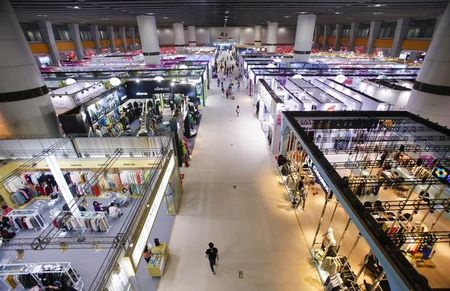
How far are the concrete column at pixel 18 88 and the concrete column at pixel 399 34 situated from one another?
3678 cm

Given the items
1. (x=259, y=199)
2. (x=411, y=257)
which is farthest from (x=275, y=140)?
(x=411, y=257)

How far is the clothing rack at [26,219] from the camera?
644 cm

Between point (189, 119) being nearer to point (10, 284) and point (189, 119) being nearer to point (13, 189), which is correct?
point (13, 189)

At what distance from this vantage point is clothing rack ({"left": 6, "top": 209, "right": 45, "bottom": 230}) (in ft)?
21.1

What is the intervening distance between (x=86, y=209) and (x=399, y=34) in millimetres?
37292

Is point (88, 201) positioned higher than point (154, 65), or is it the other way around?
point (154, 65)

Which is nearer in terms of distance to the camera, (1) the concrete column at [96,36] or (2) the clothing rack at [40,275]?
(2) the clothing rack at [40,275]

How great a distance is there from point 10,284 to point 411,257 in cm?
1027

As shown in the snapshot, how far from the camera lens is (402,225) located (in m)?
6.58

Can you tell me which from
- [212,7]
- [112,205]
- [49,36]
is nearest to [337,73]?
[212,7]

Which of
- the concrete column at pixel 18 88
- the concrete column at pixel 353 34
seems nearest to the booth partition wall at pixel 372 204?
the concrete column at pixel 18 88

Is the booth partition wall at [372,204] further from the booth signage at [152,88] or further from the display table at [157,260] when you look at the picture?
the booth signage at [152,88]

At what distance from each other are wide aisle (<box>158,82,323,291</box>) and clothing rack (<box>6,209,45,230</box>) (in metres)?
3.96

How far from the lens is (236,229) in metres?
7.51
